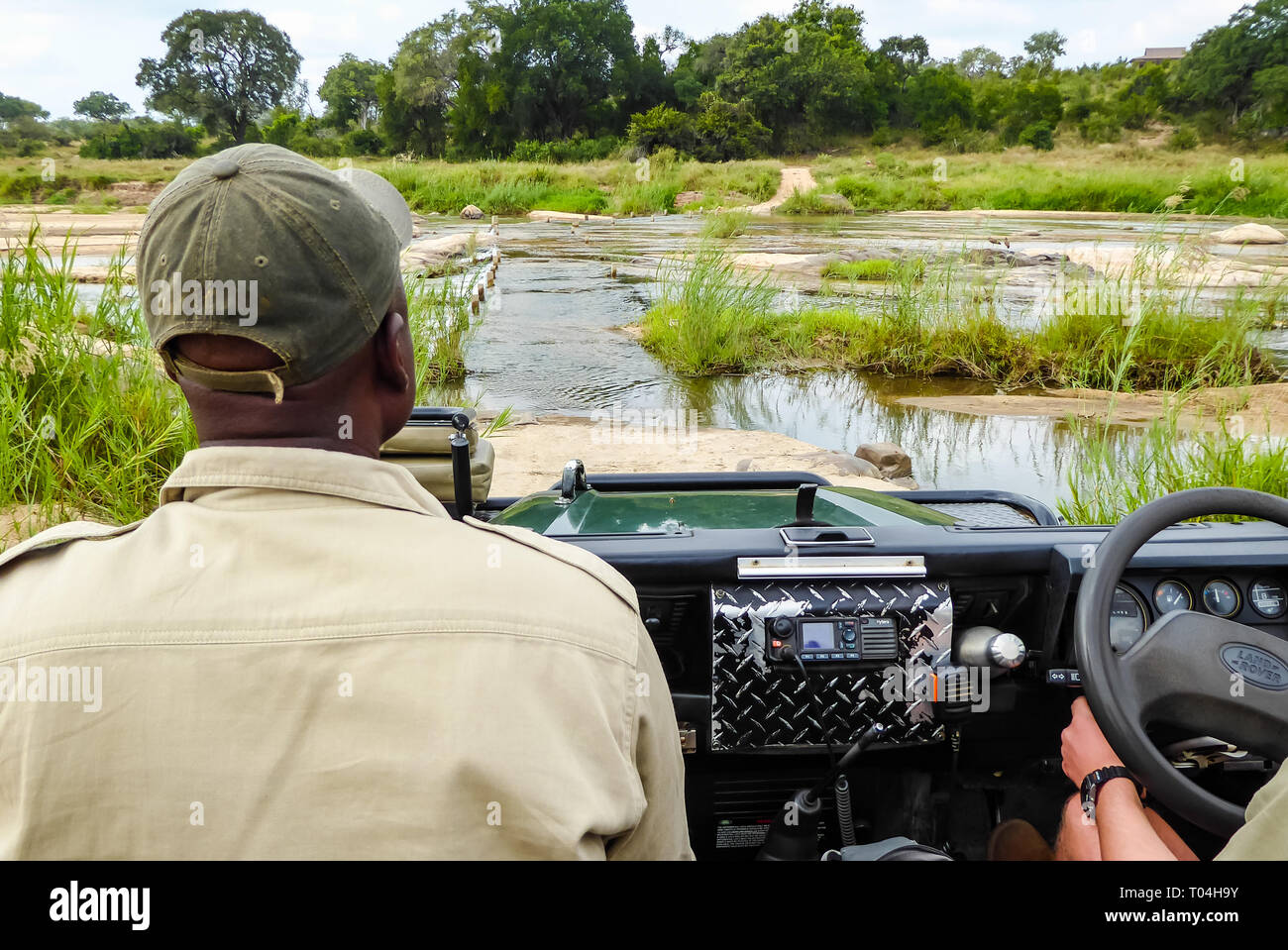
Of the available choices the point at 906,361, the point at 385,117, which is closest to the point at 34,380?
the point at 906,361

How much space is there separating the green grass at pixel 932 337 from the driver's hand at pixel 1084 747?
24.9 feet

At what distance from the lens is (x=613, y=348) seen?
36.1 feet

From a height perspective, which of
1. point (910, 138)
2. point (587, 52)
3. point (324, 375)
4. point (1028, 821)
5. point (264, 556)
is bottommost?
point (1028, 821)

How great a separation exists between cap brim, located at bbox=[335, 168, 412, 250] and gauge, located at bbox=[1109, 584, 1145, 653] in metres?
1.55

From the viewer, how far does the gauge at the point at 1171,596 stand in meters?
1.94

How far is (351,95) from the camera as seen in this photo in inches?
2517

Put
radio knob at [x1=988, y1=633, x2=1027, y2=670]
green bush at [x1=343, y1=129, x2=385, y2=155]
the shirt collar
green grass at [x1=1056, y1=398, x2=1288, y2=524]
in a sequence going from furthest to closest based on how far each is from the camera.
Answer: green bush at [x1=343, y1=129, x2=385, y2=155] < green grass at [x1=1056, y1=398, x2=1288, y2=524] < radio knob at [x1=988, y1=633, x2=1027, y2=670] < the shirt collar

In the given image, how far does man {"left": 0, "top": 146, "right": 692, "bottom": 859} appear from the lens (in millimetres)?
890

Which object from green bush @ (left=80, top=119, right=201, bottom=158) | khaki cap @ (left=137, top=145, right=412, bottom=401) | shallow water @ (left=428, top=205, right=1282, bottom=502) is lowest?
shallow water @ (left=428, top=205, right=1282, bottom=502)

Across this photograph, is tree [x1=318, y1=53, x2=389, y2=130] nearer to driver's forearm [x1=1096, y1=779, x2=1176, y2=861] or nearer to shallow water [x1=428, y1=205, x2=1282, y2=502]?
shallow water [x1=428, y1=205, x2=1282, y2=502]

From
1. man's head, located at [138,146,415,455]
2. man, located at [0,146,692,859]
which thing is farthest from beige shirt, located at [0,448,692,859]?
man's head, located at [138,146,415,455]

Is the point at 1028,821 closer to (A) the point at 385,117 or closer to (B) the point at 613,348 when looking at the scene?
(B) the point at 613,348

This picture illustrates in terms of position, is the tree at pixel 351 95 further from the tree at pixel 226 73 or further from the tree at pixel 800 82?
the tree at pixel 800 82

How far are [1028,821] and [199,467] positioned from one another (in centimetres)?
211
